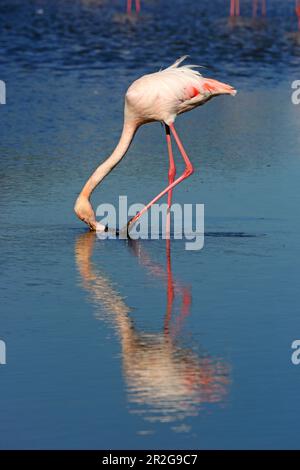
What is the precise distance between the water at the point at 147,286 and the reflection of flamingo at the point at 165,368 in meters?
0.01

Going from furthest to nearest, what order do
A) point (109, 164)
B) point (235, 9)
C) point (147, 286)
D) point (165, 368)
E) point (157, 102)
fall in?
point (235, 9) < point (157, 102) < point (109, 164) < point (147, 286) < point (165, 368)

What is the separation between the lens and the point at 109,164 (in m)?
10.2

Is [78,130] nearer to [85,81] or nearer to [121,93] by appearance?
[121,93]

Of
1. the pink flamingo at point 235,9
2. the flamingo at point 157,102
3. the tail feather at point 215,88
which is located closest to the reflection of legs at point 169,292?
the flamingo at point 157,102

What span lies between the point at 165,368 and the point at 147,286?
71.1 inches

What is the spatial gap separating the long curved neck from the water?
0.33 m

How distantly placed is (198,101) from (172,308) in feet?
10.8

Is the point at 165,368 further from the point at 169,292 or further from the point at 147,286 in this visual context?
the point at 147,286

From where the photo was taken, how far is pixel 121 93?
56.6 feet

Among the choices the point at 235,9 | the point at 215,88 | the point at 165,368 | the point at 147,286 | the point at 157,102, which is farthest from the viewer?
the point at 235,9

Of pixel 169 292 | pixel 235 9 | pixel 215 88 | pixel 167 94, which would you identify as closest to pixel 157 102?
pixel 167 94

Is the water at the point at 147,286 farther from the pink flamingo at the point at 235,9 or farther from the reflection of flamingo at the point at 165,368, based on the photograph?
the pink flamingo at the point at 235,9

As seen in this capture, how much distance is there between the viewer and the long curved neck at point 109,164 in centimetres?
1005

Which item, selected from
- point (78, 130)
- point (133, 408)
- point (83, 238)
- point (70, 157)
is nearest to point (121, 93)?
point (78, 130)
